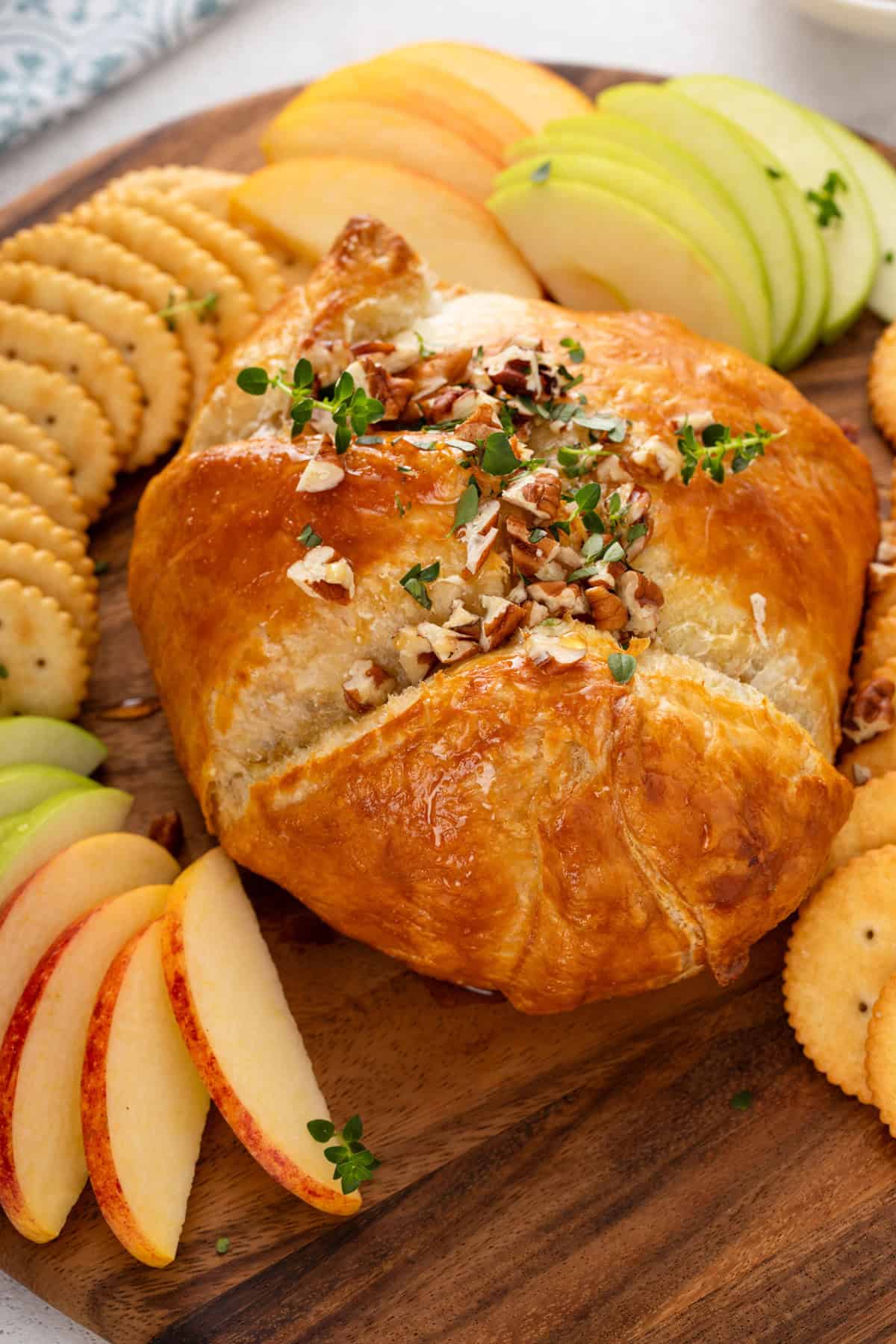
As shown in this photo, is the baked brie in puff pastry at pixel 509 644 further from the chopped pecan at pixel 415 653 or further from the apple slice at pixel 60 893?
the apple slice at pixel 60 893

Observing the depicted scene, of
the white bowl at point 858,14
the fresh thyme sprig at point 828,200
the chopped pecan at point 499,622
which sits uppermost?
the white bowl at point 858,14

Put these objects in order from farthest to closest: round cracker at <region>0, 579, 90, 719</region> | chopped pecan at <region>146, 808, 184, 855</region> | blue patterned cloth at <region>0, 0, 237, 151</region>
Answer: blue patterned cloth at <region>0, 0, 237, 151</region>, round cracker at <region>0, 579, 90, 719</region>, chopped pecan at <region>146, 808, 184, 855</region>

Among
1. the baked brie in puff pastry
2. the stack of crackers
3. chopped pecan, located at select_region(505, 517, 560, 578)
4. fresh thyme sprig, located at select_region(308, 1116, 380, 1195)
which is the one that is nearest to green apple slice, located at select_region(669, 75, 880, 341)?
the baked brie in puff pastry

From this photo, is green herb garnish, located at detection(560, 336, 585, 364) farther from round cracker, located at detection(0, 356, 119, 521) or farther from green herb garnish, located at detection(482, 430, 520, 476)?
→ round cracker, located at detection(0, 356, 119, 521)

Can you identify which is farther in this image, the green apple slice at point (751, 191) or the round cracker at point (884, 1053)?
the green apple slice at point (751, 191)

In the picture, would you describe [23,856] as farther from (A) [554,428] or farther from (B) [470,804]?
(A) [554,428]

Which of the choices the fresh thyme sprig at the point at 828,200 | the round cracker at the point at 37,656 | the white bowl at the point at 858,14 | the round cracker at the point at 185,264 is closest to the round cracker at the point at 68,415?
the round cracker at the point at 185,264
